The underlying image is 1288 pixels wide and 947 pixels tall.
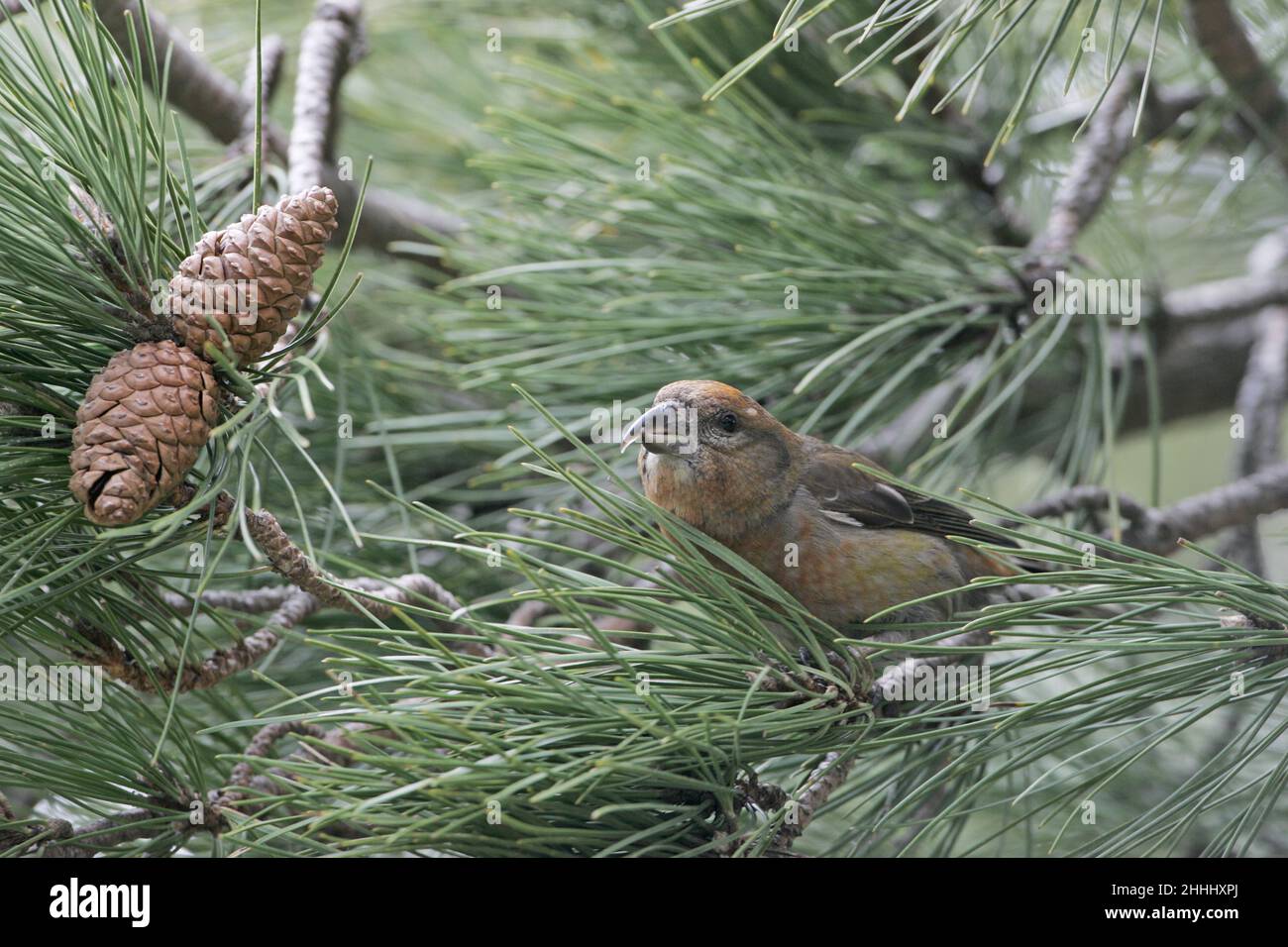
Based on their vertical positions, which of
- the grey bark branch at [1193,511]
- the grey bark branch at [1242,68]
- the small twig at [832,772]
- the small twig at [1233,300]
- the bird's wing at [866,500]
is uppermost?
the grey bark branch at [1242,68]

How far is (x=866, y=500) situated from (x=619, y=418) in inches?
18.3

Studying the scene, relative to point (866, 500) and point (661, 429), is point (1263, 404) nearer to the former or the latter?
point (866, 500)

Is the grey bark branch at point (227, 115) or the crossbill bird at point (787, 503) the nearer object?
the crossbill bird at point (787, 503)

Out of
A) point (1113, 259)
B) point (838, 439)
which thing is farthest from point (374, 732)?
point (1113, 259)

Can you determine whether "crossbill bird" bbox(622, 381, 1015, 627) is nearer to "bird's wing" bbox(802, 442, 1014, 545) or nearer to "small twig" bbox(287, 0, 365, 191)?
"bird's wing" bbox(802, 442, 1014, 545)

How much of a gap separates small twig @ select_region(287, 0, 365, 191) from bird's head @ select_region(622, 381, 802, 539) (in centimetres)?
66

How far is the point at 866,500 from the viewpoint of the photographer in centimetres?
195

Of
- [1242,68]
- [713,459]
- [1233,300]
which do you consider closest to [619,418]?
[713,459]

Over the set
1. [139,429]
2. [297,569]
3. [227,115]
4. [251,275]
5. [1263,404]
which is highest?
[227,115]

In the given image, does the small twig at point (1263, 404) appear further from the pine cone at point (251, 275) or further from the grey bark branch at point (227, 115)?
the pine cone at point (251, 275)

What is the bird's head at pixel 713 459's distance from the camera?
5.25ft

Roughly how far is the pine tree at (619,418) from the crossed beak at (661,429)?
114mm

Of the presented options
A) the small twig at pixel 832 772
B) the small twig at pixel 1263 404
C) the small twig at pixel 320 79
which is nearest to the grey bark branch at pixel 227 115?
the small twig at pixel 320 79
